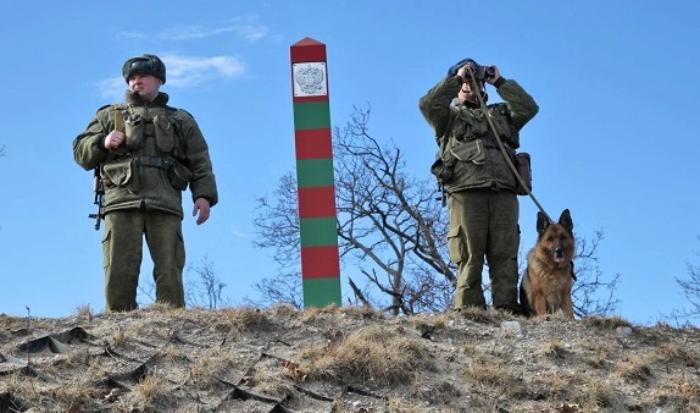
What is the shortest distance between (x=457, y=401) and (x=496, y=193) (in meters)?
2.65

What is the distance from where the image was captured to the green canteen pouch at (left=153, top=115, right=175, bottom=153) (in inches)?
369

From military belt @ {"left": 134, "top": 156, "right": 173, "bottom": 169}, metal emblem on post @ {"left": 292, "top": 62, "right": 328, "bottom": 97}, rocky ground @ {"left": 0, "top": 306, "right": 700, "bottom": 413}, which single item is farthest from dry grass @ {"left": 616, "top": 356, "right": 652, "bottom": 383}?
military belt @ {"left": 134, "top": 156, "right": 173, "bottom": 169}

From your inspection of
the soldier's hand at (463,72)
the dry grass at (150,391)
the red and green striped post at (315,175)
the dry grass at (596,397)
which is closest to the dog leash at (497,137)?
the soldier's hand at (463,72)

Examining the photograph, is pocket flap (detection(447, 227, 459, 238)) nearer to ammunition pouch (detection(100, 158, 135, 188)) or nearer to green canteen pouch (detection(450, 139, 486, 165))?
green canteen pouch (detection(450, 139, 486, 165))

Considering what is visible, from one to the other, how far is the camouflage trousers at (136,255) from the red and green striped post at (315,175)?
0.99 metres

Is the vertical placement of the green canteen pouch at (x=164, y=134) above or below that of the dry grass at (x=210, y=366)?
above

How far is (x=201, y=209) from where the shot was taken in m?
9.40

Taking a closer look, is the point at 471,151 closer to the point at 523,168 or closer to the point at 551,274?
the point at 523,168

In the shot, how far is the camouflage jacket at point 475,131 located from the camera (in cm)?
959

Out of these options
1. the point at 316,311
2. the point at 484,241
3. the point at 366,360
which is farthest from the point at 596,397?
the point at 484,241

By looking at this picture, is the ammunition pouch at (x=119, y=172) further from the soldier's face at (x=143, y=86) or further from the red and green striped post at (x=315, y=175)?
the red and green striped post at (x=315, y=175)

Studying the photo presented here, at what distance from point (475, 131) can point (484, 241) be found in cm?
88

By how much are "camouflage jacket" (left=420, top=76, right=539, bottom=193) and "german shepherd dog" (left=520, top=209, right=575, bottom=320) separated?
2.43 ft

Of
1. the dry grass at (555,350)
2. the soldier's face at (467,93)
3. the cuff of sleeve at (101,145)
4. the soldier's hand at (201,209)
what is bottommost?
the dry grass at (555,350)
